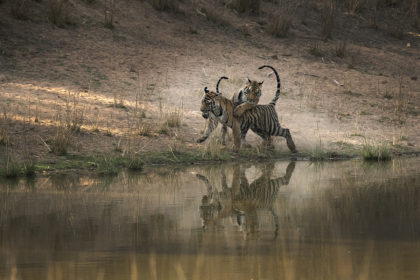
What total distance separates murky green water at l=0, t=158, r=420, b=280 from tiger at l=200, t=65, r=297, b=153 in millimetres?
2121

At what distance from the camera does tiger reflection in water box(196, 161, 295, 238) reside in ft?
23.0

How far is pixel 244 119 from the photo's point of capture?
1273 centimetres

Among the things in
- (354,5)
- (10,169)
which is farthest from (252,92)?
(354,5)

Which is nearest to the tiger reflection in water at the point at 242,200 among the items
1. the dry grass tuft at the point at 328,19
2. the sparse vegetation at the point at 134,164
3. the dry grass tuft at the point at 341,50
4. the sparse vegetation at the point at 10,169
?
the sparse vegetation at the point at 134,164

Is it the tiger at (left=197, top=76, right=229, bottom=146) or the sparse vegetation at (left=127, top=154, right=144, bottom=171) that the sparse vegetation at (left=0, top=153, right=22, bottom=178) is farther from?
the tiger at (left=197, top=76, right=229, bottom=146)

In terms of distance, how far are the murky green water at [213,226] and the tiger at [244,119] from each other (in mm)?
2121

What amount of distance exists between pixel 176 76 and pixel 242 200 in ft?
29.8

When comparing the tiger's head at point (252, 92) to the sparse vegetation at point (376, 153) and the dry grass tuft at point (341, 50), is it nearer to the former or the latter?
the sparse vegetation at point (376, 153)

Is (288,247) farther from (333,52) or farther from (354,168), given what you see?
(333,52)

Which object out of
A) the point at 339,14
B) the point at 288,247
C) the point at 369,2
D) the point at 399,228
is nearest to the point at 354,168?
the point at 399,228

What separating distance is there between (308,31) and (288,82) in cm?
496

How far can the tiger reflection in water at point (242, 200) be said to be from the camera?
7023 mm

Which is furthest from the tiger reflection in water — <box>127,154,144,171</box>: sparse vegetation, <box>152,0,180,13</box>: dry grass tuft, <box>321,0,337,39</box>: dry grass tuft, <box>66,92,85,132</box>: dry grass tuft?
<box>321,0,337,39</box>: dry grass tuft

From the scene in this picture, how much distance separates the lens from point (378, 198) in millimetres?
8203
